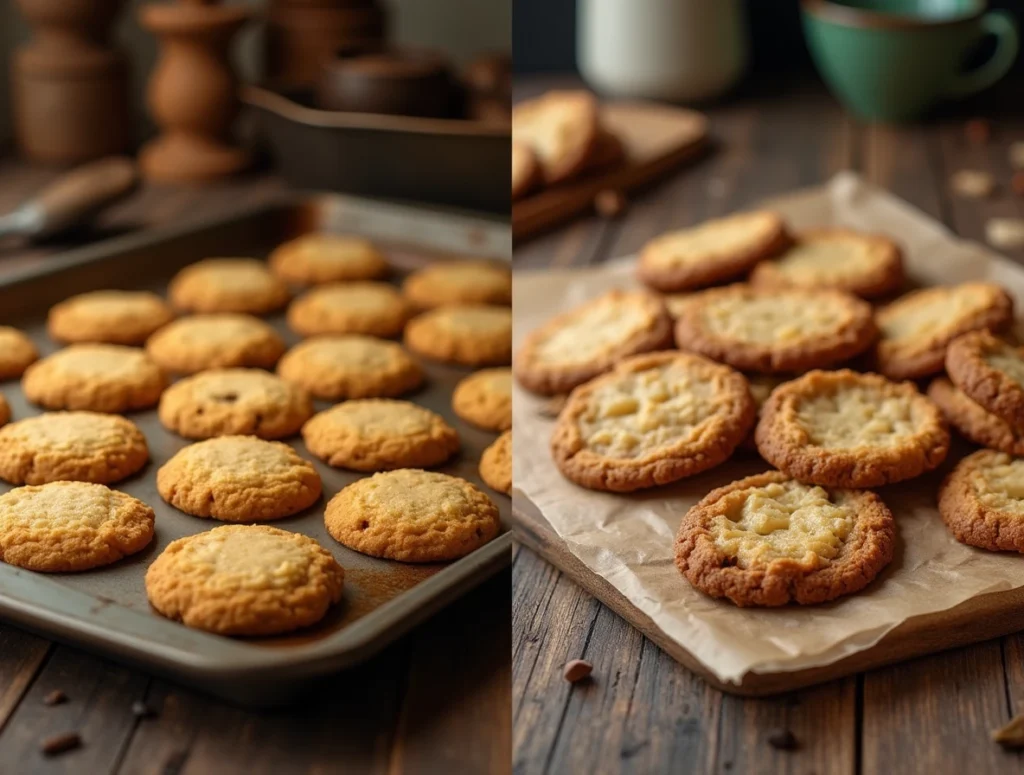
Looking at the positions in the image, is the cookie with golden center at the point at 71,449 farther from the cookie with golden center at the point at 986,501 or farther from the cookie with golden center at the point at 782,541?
the cookie with golden center at the point at 986,501

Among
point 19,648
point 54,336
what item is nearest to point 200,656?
point 19,648

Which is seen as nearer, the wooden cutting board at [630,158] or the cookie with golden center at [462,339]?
the cookie with golden center at [462,339]

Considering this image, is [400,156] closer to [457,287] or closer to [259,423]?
[457,287]

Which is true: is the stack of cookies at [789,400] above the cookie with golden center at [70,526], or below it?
above

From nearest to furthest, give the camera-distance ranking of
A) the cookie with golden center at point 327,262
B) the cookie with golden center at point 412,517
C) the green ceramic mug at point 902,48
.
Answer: the cookie with golden center at point 412,517
the cookie with golden center at point 327,262
the green ceramic mug at point 902,48

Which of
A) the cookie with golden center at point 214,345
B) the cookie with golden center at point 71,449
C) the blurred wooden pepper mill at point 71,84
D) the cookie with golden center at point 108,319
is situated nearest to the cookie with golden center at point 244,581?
the cookie with golden center at point 71,449

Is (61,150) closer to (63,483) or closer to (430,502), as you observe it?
(63,483)
